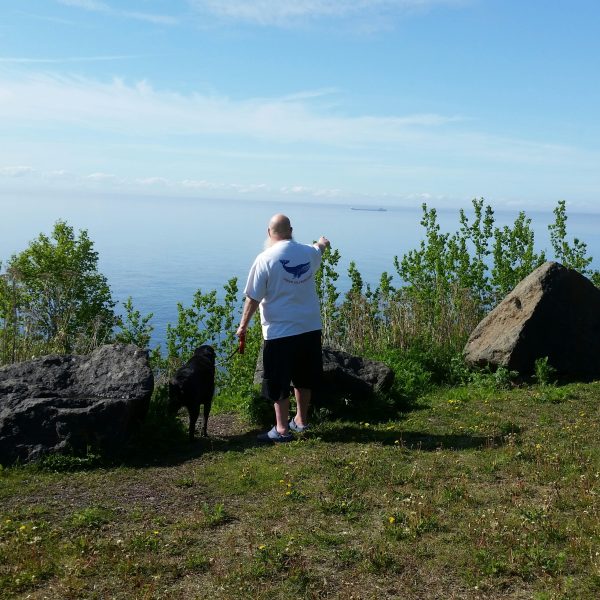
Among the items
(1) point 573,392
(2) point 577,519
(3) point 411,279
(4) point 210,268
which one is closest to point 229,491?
(2) point 577,519

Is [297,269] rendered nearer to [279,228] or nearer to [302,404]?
[279,228]

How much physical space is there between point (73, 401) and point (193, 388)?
1445 millimetres

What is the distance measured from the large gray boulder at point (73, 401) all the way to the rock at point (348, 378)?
7.05 feet

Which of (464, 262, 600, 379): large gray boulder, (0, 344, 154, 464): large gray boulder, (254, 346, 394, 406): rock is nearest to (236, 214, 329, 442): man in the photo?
(254, 346, 394, 406): rock

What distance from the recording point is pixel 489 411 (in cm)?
887

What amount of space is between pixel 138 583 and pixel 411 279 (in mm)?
12541

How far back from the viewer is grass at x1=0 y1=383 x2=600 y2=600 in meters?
4.50

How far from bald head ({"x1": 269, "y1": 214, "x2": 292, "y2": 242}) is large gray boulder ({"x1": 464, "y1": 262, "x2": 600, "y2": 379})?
15.7 ft

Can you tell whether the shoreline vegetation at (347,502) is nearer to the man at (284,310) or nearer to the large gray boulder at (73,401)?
the large gray boulder at (73,401)

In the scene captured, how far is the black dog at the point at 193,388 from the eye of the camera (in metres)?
8.19

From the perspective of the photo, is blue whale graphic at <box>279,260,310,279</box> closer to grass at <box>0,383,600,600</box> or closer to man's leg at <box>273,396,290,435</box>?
man's leg at <box>273,396,290,435</box>

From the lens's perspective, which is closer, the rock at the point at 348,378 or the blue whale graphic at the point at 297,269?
the blue whale graphic at the point at 297,269

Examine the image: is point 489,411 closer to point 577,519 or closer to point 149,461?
point 577,519

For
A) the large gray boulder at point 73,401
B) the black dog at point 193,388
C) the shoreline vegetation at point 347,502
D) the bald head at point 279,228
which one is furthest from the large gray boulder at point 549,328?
the large gray boulder at point 73,401
